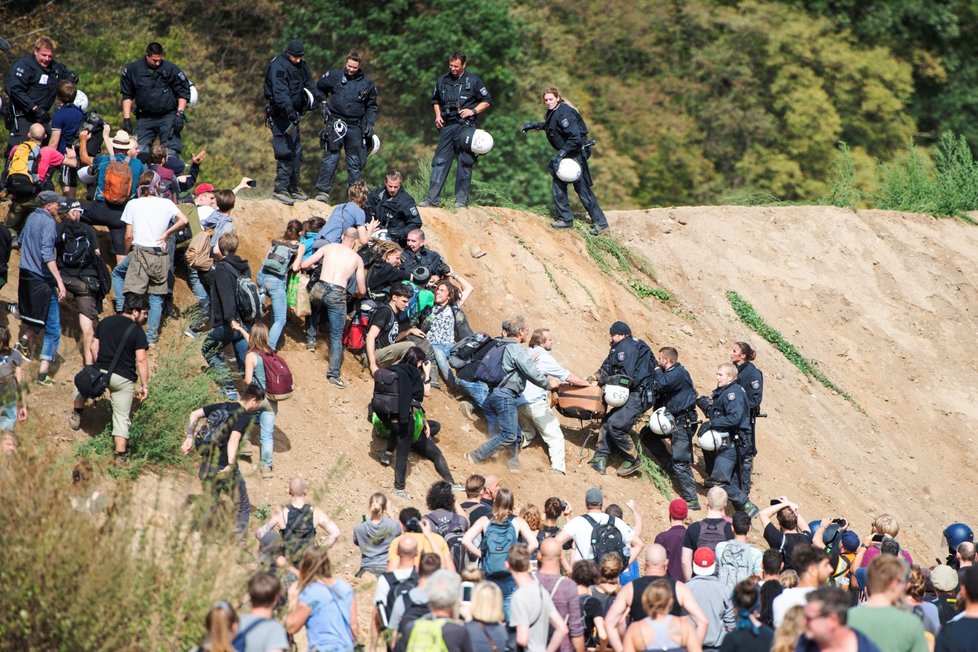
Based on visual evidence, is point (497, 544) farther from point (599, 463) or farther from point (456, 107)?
point (456, 107)

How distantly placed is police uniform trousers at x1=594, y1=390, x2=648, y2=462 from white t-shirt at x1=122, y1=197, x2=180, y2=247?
523 centimetres

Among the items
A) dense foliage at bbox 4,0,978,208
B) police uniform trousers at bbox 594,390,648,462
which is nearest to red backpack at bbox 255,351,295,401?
police uniform trousers at bbox 594,390,648,462

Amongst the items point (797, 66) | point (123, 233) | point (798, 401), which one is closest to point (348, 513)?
point (123, 233)

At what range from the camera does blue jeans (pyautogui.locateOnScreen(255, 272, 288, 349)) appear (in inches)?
555

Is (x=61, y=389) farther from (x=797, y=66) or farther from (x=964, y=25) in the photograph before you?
(x=964, y=25)

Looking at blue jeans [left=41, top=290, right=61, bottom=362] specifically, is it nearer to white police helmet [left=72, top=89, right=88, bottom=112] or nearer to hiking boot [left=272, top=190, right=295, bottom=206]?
white police helmet [left=72, top=89, right=88, bottom=112]

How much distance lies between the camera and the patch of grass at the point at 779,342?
19266mm

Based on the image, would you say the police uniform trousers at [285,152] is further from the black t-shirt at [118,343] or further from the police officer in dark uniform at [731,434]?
the police officer in dark uniform at [731,434]

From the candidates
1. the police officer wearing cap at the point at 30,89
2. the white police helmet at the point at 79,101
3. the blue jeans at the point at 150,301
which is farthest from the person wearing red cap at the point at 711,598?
the police officer wearing cap at the point at 30,89

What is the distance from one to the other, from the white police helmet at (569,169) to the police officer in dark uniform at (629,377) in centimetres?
347

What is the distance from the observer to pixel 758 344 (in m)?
19.2

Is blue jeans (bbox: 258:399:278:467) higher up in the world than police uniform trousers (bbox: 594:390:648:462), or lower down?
higher up

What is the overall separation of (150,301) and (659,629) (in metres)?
7.43

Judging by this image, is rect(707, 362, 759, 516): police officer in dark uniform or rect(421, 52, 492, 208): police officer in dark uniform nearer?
rect(707, 362, 759, 516): police officer in dark uniform
